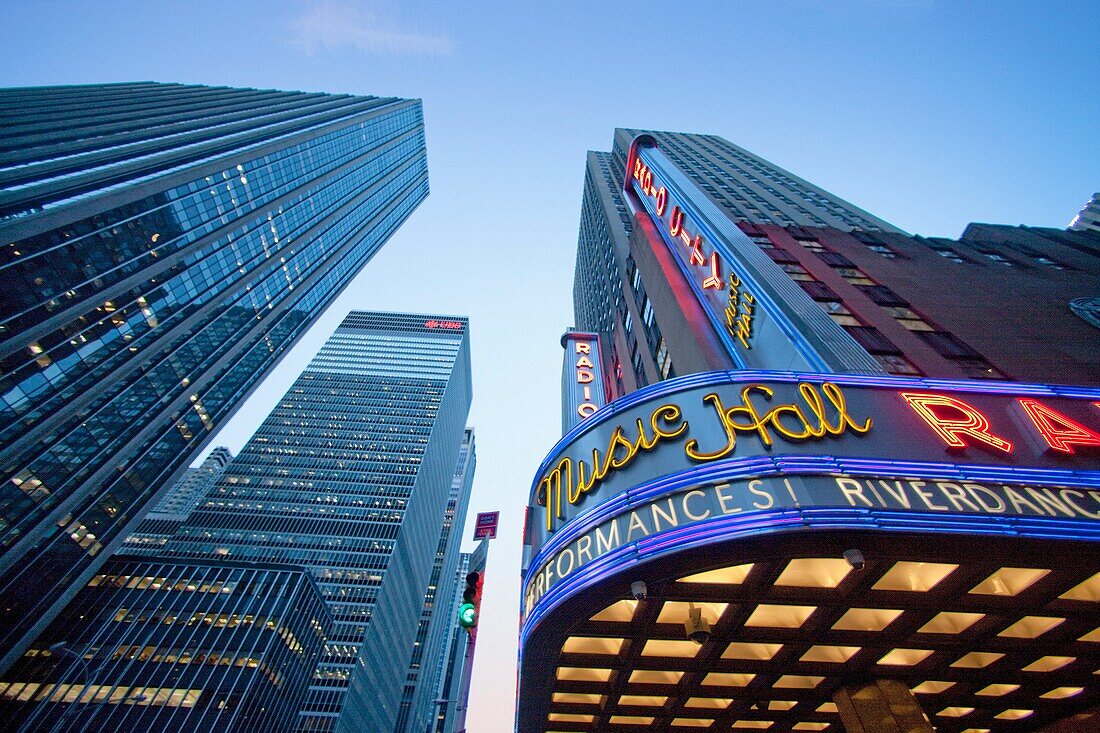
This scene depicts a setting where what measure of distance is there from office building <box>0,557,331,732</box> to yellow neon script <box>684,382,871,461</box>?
282 feet

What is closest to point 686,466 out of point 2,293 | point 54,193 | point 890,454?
point 890,454

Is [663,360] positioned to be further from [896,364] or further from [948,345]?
[948,345]

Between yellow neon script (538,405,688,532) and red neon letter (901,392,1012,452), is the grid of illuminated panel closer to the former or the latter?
red neon letter (901,392,1012,452)

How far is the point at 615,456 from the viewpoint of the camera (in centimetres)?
1402

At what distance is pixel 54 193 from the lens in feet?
252

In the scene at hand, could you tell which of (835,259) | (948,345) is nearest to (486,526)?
(948,345)

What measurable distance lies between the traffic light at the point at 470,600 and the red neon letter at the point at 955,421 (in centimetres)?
1167

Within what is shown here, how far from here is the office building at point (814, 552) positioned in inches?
441

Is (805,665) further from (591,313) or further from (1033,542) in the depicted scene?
(591,313)

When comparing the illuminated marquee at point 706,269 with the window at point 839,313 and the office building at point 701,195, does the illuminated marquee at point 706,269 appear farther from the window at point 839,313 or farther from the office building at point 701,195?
the window at point 839,313

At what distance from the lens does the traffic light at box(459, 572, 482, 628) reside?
1043 cm

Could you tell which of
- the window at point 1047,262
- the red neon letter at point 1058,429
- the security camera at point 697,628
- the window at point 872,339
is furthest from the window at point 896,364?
the window at point 1047,262

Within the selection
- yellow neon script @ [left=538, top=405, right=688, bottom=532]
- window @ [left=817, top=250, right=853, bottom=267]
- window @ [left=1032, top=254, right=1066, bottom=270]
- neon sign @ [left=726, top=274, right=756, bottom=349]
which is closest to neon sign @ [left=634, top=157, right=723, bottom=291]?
neon sign @ [left=726, top=274, right=756, bottom=349]

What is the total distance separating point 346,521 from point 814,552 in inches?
6263
